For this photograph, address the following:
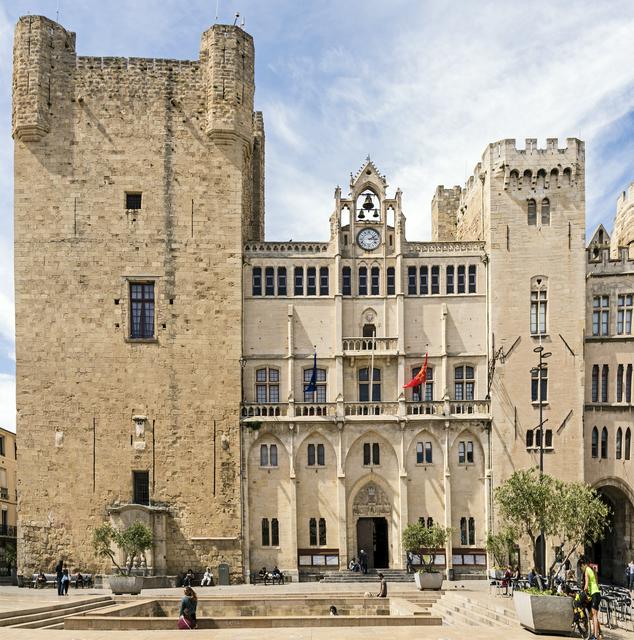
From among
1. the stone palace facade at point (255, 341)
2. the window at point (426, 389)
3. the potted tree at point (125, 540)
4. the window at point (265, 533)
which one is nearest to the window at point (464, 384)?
the stone palace facade at point (255, 341)

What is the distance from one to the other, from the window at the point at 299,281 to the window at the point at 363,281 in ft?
10.5

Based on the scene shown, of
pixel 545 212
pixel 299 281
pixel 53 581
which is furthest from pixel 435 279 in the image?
pixel 53 581

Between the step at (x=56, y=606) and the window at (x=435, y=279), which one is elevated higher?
the window at (x=435, y=279)

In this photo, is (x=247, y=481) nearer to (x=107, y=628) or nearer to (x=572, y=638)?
(x=107, y=628)

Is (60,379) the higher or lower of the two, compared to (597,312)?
lower

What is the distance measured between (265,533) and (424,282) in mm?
16115

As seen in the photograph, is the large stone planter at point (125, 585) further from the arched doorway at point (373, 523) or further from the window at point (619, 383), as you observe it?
the window at point (619, 383)

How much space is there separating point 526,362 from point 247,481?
16.2 m

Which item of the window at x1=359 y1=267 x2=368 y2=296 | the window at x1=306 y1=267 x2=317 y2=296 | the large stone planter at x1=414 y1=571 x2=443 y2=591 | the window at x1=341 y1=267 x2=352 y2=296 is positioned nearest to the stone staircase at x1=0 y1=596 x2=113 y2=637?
the large stone planter at x1=414 y1=571 x2=443 y2=591

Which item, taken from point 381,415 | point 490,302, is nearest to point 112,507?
point 381,415

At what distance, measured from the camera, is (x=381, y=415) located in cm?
5038

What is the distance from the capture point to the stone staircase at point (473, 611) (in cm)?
2967

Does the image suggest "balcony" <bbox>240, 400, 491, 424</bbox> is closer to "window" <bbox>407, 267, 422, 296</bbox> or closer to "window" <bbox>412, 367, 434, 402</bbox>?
"window" <bbox>412, 367, 434, 402</bbox>

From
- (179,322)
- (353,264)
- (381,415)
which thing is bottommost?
(381,415)
